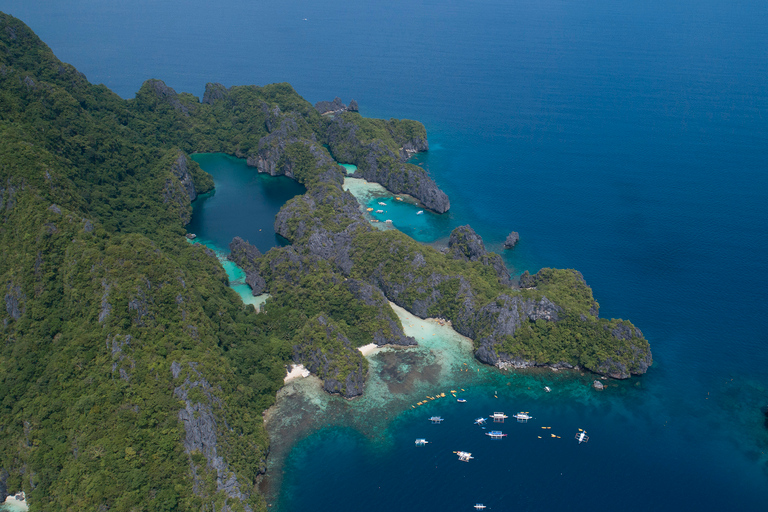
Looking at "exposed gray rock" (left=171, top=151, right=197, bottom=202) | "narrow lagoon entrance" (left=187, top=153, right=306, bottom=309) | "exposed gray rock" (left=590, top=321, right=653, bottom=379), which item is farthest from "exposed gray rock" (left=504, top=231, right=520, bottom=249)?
"exposed gray rock" (left=171, top=151, right=197, bottom=202)

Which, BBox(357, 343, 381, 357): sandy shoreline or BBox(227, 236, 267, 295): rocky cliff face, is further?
BBox(227, 236, 267, 295): rocky cliff face

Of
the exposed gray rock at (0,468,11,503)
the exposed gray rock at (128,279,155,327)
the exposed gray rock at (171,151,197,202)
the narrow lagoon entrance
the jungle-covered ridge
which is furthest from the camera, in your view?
the exposed gray rock at (171,151,197,202)

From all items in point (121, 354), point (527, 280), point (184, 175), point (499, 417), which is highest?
point (527, 280)

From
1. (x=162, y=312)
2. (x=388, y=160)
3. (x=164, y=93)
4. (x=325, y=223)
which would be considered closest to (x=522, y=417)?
(x=162, y=312)

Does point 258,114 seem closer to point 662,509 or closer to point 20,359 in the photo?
point 20,359

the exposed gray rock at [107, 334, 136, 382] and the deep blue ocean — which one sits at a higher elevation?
the deep blue ocean

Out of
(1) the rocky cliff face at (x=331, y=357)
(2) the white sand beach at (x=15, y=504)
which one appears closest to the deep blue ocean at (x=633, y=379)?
(1) the rocky cliff face at (x=331, y=357)

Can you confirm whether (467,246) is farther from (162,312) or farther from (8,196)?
(8,196)

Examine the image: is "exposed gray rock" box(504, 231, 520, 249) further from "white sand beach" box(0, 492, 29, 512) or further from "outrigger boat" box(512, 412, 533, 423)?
"white sand beach" box(0, 492, 29, 512)

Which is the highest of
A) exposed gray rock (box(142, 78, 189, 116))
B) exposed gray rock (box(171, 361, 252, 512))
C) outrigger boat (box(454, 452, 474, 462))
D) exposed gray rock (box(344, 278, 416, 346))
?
exposed gray rock (box(142, 78, 189, 116))

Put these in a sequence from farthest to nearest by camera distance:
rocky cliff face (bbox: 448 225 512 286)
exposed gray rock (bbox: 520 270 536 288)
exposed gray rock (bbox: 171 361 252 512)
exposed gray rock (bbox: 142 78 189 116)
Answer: exposed gray rock (bbox: 142 78 189 116) < rocky cliff face (bbox: 448 225 512 286) < exposed gray rock (bbox: 520 270 536 288) < exposed gray rock (bbox: 171 361 252 512)
